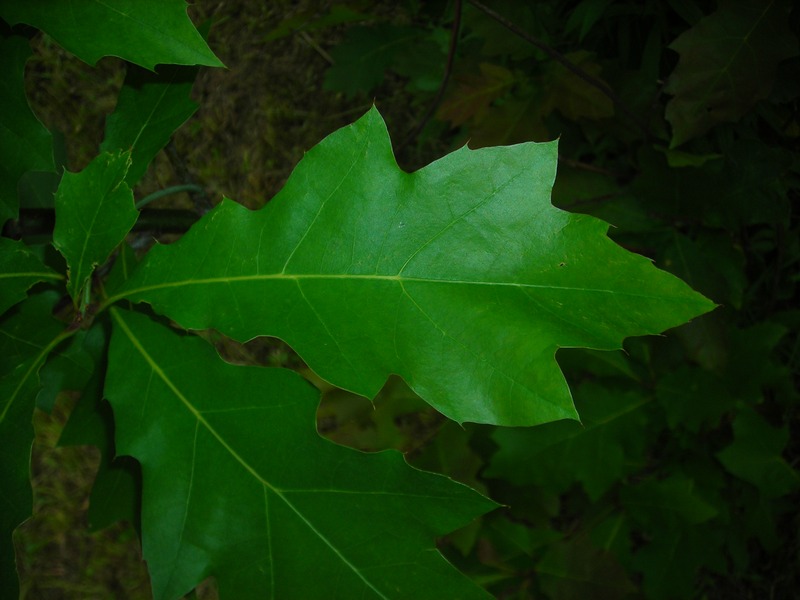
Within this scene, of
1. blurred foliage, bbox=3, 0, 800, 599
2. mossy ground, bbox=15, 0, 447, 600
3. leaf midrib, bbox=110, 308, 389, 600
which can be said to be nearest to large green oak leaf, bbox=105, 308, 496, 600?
leaf midrib, bbox=110, 308, 389, 600

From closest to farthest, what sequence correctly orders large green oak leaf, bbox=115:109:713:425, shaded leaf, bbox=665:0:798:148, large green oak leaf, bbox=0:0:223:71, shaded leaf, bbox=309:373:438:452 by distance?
1. large green oak leaf, bbox=115:109:713:425
2. large green oak leaf, bbox=0:0:223:71
3. shaded leaf, bbox=665:0:798:148
4. shaded leaf, bbox=309:373:438:452

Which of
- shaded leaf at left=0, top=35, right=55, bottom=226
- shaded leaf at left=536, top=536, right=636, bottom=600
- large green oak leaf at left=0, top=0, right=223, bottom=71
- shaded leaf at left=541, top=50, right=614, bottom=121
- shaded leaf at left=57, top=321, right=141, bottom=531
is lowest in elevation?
shaded leaf at left=536, top=536, right=636, bottom=600

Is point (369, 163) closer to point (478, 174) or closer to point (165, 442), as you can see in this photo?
point (478, 174)

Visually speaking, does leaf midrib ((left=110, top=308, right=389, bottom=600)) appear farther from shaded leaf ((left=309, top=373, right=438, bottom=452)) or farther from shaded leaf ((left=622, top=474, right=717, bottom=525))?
shaded leaf ((left=622, top=474, right=717, bottom=525))

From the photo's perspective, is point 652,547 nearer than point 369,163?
No

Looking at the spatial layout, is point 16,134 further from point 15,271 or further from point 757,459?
point 757,459

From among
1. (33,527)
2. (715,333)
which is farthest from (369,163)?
(33,527)

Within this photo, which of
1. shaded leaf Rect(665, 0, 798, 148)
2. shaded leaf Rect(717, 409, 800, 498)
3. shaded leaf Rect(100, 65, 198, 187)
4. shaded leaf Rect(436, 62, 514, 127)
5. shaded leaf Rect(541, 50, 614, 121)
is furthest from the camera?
shaded leaf Rect(717, 409, 800, 498)

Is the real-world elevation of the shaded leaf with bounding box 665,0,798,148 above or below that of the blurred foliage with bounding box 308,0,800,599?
above
